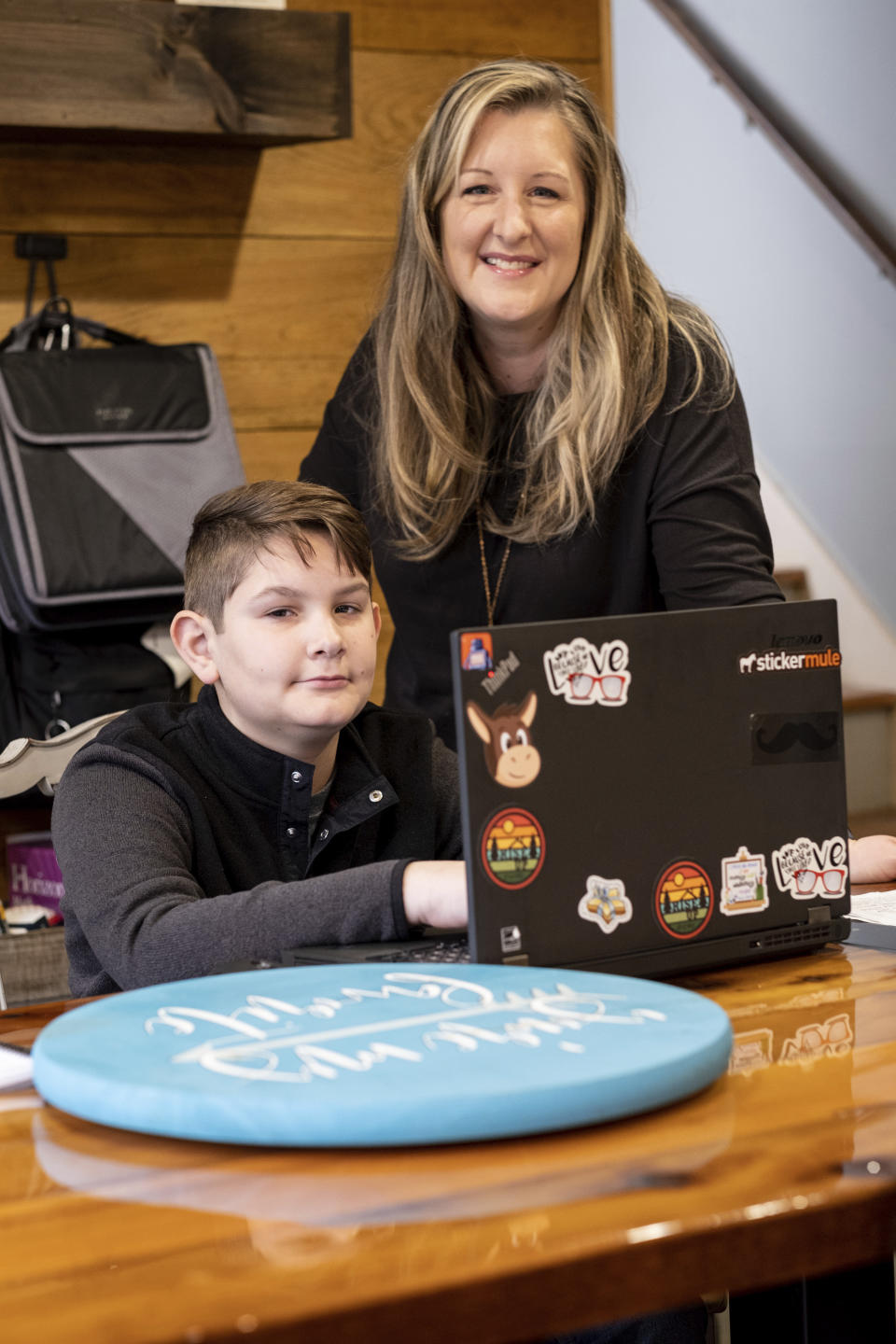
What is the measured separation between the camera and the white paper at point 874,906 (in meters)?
1.17

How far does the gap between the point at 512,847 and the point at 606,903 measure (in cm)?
8

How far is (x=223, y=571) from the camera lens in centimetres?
133

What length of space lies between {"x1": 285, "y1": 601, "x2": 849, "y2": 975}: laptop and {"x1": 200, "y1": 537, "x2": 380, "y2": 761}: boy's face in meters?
0.30

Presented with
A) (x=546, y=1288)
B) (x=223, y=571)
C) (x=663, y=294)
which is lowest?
(x=546, y=1288)

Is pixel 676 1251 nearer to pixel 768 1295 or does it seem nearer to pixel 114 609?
pixel 768 1295

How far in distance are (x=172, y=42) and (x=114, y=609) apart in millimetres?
889

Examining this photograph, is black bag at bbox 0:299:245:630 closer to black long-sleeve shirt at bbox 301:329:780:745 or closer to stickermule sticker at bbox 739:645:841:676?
black long-sleeve shirt at bbox 301:329:780:745

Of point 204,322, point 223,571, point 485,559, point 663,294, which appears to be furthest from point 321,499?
point 204,322

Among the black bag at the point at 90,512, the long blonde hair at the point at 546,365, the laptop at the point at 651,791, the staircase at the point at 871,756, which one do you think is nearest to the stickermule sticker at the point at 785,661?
the laptop at the point at 651,791

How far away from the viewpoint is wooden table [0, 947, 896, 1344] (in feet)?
1.77

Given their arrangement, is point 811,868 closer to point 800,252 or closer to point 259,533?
point 259,533

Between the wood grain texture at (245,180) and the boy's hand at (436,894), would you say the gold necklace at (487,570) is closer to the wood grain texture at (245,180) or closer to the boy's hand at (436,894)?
the boy's hand at (436,894)

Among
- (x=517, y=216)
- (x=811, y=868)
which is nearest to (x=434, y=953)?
(x=811, y=868)

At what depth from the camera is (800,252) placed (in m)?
3.71
